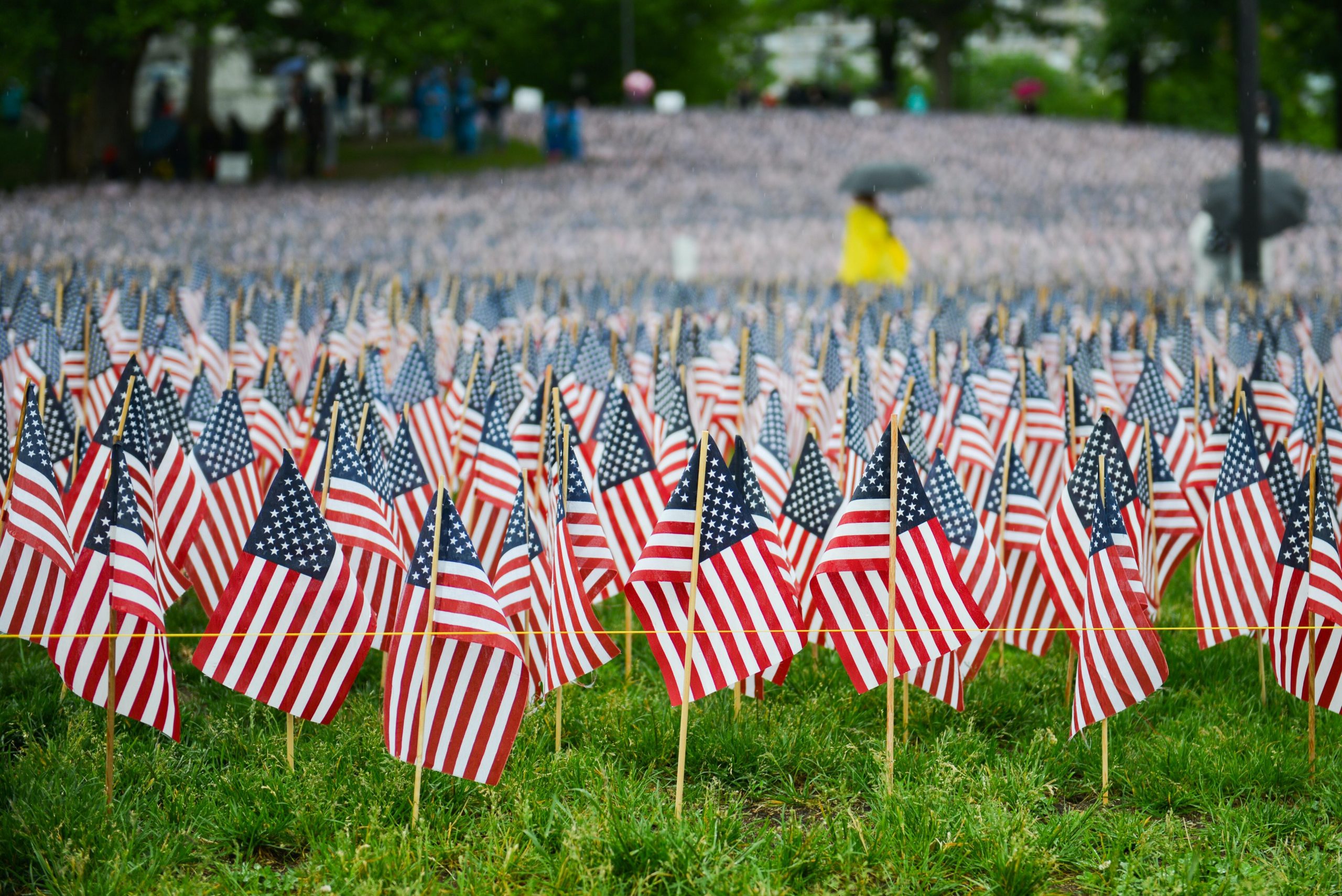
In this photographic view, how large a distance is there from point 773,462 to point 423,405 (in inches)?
102

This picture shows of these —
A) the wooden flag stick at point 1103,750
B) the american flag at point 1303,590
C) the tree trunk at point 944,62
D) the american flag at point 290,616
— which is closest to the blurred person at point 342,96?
the american flag at point 290,616

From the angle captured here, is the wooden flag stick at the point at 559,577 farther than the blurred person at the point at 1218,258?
No

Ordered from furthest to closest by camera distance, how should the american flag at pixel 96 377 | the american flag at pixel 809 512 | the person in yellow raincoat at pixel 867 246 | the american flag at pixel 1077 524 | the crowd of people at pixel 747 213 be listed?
1. the crowd of people at pixel 747 213
2. the person in yellow raincoat at pixel 867 246
3. the american flag at pixel 96 377
4. the american flag at pixel 809 512
5. the american flag at pixel 1077 524

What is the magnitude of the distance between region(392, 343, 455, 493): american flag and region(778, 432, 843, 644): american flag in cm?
299

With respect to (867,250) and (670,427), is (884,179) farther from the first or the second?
(670,427)

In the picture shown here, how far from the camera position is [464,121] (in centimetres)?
3991

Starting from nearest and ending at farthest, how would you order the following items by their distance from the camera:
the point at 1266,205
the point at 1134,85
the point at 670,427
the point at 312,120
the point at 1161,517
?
the point at 1161,517 < the point at 670,427 < the point at 1266,205 < the point at 312,120 < the point at 1134,85

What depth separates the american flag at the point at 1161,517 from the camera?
7512 mm

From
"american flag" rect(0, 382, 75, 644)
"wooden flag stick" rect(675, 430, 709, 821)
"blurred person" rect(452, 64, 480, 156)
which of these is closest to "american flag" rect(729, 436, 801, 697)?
"wooden flag stick" rect(675, 430, 709, 821)

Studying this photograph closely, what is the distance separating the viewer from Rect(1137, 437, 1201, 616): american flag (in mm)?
7512

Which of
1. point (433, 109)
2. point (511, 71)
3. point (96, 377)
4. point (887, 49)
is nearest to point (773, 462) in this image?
point (96, 377)

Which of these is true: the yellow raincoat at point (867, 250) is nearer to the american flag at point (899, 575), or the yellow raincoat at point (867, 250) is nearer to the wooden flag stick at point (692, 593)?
the american flag at point (899, 575)

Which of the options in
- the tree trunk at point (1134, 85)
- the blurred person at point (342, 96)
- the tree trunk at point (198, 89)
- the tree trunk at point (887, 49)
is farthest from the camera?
the tree trunk at point (887, 49)

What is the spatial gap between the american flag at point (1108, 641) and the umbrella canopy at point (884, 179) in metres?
11.6
